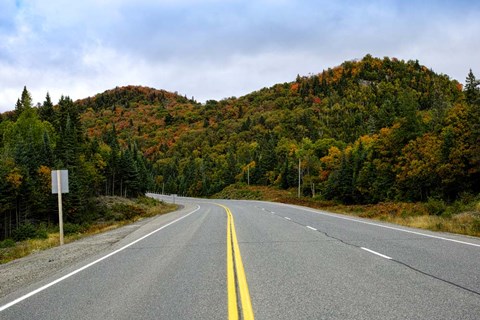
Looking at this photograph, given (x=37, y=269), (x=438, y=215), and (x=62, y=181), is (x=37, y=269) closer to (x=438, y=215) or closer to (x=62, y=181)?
(x=62, y=181)

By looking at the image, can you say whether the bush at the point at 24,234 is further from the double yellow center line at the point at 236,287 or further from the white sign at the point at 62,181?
the double yellow center line at the point at 236,287

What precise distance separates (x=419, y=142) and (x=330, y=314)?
53616 mm

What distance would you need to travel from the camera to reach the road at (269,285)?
5.48 metres

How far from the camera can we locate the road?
5.48m

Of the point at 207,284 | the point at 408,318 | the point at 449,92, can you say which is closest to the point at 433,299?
the point at 408,318

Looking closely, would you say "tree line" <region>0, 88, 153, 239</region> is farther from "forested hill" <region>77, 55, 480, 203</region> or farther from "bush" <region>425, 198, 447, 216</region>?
"bush" <region>425, 198, 447, 216</region>

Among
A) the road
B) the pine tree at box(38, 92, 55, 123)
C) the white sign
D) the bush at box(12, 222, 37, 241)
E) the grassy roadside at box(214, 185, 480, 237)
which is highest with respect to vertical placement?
the pine tree at box(38, 92, 55, 123)

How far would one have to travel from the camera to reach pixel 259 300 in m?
5.98

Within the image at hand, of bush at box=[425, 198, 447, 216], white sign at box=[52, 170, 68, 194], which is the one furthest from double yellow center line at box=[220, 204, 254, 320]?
bush at box=[425, 198, 447, 216]

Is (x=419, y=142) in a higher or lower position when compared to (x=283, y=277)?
higher

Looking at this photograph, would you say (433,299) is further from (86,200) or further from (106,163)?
(106,163)

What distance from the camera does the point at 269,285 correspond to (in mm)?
6902

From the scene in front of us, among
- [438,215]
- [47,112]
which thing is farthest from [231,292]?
[47,112]

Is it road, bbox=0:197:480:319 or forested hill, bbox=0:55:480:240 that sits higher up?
forested hill, bbox=0:55:480:240
